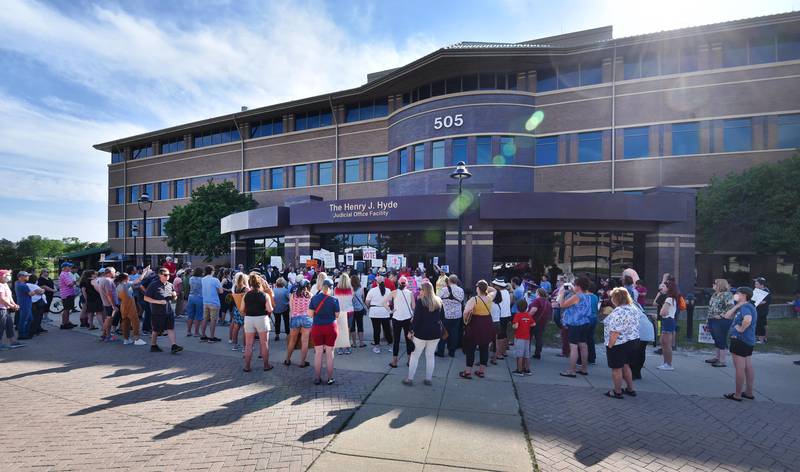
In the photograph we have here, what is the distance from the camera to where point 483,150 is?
23812 mm

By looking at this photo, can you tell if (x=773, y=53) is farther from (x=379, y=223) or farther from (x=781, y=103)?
(x=379, y=223)

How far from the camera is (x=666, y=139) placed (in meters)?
22.7

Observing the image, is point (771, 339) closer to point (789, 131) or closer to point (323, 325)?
point (323, 325)

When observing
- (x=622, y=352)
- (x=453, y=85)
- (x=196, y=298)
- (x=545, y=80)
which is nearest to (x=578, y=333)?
(x=622, y=352)

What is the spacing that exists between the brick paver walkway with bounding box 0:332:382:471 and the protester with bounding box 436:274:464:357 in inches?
77.9

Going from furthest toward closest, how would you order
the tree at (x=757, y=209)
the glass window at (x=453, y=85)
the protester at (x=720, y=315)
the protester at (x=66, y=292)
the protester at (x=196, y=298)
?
the glass window at (x=453, y=85) < the tree at (x=757, y=209) < the protester at (x=66, y=292) < the protester at (x=196, y=298) < the protester at (x=720, y=315)

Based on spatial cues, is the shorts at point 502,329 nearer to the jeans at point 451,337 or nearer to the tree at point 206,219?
the jeans at point 451,337

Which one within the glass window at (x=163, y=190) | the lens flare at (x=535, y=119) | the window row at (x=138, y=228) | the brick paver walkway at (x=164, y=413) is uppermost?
the lens flare at (x=535, y=119)

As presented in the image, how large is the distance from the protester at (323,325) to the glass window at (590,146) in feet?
73.6

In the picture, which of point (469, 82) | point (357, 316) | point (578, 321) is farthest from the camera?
point (469, 82)

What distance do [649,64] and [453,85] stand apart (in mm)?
11914

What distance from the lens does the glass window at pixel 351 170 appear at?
1187 inches

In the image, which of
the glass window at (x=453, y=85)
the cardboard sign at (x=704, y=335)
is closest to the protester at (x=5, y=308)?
the cardboard sign at (x=704, y=335)

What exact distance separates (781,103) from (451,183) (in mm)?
18885
